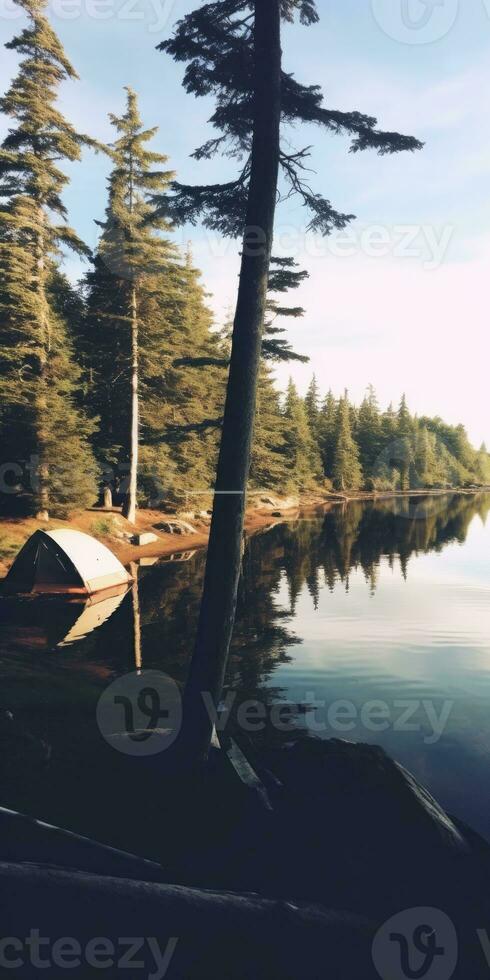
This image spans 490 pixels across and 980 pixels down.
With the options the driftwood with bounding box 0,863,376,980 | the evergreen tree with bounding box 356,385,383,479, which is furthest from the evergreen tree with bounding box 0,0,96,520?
the evergreen tree with bounding box 356,385,383,479

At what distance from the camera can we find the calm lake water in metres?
6.52

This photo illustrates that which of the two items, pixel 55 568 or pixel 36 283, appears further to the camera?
pixel 36 283

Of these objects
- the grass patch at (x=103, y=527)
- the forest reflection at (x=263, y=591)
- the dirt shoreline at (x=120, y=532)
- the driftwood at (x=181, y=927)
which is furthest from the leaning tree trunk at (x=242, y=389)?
the grass patch at (x=103, y=527)

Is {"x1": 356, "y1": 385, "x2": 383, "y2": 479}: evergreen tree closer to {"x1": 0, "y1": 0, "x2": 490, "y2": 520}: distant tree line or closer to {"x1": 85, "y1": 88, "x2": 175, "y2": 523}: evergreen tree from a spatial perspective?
{"x1": 0, "y1": 0, "x2": 490, "y2": 520}: distant tree line

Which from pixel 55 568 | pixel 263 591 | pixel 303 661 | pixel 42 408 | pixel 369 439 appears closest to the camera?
pixel 303 661

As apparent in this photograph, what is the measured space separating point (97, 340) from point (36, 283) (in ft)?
21.0

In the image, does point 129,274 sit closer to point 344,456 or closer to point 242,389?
point 242,389

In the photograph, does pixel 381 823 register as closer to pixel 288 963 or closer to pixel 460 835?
pixel 460 835

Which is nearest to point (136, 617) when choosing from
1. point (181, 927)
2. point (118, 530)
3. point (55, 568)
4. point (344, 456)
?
point (55, 568)

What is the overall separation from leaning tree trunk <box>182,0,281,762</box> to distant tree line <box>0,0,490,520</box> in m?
2.80

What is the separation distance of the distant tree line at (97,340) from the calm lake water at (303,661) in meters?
5.33

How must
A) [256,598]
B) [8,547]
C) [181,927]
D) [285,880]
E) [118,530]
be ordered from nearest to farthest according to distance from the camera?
1. [181,927]
2. [285,880]
3. [256,598]
4. [8,547]
5. [118,530]

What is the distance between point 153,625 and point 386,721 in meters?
6.76

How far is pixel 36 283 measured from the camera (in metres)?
22.8
